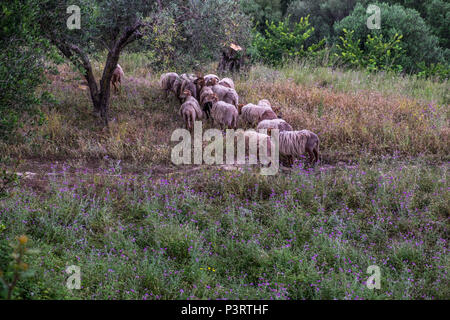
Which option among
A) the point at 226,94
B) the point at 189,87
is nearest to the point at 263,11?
the point at 189,87

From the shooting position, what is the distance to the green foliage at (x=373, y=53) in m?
15.6

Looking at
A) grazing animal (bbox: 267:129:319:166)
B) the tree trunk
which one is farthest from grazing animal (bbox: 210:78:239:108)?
the tree trunk

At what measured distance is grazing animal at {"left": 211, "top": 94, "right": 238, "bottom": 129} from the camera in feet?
31.7

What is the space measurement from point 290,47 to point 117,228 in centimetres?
1371

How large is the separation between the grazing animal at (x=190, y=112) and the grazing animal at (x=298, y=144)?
2120 mm

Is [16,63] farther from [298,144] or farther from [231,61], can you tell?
[231,61]

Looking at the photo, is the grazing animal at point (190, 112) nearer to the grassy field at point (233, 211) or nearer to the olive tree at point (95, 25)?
the grassy field at point (233, 211)

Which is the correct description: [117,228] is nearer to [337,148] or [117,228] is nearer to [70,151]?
[70,151]

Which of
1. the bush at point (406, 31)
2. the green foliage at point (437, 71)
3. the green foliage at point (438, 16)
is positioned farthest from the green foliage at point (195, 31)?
the green foliage at point (438, 16)

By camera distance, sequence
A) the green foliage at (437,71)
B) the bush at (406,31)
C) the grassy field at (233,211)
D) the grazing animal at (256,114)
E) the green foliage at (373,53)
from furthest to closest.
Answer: the bush at (406,31)
the green foliage at (373,53)
the green foliage at (437,71)
the grazing animal at (256,114)
the grassy field at (233,211)

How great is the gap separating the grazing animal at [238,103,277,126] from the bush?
9.21 metres

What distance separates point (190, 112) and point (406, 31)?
11626 mm

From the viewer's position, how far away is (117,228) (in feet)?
19.6
